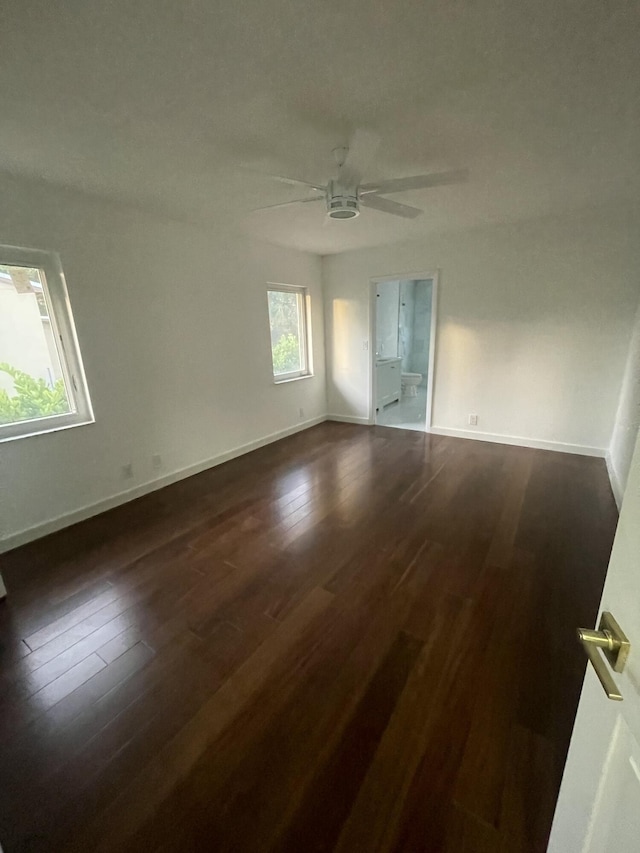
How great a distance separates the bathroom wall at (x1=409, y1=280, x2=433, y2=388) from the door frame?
3.33 m

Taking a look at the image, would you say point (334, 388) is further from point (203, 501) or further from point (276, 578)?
point (276, 578)

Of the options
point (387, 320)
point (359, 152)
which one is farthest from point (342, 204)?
point (387, 320)

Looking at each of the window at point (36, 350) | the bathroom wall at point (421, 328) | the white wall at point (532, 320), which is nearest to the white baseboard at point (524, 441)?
the white wall at point (532, 320)

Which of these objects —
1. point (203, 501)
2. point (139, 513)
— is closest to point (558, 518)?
point (203, 501)

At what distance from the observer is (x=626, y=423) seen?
10.0 feet

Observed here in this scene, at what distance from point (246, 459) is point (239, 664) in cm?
262

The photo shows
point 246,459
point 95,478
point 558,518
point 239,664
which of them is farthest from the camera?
point 246,459

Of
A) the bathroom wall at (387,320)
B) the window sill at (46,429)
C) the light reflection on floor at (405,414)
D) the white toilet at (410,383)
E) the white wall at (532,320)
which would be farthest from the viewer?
the white toilet at (410,383)

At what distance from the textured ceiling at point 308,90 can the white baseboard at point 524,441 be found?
2488mm

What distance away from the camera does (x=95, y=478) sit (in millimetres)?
2908

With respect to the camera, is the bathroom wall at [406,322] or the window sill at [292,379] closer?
the window sill at [292,379]

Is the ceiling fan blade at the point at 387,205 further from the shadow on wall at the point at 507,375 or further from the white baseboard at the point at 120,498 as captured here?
the white baseboard at the point at 120,498

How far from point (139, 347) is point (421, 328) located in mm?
6555

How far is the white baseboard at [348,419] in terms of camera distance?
5.33 m
